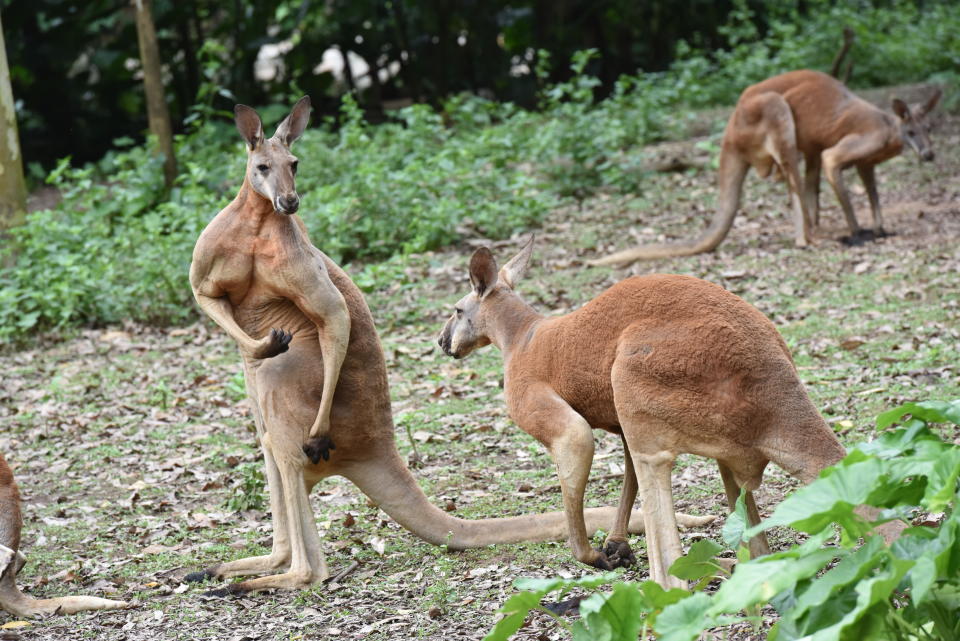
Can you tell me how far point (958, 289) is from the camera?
24.8ft

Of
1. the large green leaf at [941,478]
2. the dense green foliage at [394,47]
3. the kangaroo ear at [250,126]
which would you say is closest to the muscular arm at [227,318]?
the kangaroo ear at [250,126]

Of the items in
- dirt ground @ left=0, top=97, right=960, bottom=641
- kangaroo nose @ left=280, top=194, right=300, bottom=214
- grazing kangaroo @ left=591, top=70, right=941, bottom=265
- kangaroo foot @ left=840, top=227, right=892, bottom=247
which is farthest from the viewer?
kangaroo foot @ left=840, top=227, right=892, bottom=247

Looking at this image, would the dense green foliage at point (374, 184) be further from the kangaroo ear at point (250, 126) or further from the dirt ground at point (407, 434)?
the kangaroo ear at point (250, 126)

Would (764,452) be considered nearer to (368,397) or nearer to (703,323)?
(703,323)

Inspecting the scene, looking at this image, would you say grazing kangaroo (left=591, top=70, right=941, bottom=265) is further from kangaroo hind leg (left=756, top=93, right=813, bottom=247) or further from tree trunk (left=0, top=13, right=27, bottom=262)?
tree trunk (left=0, top=13, right=27, bottom=262)

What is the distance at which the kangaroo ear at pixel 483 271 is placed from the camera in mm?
4324

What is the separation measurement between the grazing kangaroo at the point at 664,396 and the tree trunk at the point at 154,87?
8075 mm

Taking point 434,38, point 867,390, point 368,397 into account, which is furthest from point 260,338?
point 434,38

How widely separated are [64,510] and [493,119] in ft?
40.5

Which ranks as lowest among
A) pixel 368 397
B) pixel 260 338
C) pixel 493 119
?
pixel 493 119

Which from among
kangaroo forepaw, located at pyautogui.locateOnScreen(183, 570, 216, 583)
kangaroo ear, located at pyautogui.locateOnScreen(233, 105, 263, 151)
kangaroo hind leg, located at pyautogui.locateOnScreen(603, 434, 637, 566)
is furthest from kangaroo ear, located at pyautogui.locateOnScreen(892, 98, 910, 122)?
kangaroo forepaw, located at pyautogui.locateOnScreen(183, 570, 216, 583)

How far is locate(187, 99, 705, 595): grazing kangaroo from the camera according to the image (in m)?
4.18

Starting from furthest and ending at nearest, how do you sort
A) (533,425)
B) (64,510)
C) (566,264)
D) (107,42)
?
(107,42), (566,264), (64,510), (533,425)

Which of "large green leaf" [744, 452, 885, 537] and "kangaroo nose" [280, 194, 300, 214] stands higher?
"kangaroo nose" [280, 194, 300, 214]
